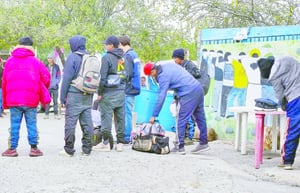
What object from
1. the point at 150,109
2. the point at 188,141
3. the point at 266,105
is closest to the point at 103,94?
the point at 266,105

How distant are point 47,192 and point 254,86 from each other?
5.97 metres

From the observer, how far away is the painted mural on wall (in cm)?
1143

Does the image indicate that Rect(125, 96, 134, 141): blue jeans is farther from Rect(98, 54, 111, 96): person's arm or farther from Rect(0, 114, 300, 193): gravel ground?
Rect(98, 54, 111, 96): person's arm

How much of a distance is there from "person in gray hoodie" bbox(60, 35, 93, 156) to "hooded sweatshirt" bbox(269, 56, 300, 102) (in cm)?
277

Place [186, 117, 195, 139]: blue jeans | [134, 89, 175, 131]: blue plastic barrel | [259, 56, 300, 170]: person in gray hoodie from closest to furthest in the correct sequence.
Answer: [259, 56, 300, 170]: person in gray hoodie → [186, 117, 195, 139]: blue jeans → [134, 89, 175, 131]: blue plastic barrel

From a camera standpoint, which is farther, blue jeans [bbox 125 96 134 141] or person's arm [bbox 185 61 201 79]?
person's arm [bbox 185 61 201 79]

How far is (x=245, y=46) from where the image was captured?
1198 centimetres

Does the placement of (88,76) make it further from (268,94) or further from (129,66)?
(268,94)

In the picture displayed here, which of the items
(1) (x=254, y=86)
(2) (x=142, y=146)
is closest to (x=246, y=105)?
(1) (x=254, y=86)

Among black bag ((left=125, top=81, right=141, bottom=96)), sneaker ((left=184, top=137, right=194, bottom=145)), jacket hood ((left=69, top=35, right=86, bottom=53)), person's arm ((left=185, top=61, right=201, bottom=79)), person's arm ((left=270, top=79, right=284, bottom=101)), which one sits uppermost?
jacket hood ((left=69, top=35, right=86, bottom=53))

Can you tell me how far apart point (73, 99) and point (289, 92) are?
123 inches

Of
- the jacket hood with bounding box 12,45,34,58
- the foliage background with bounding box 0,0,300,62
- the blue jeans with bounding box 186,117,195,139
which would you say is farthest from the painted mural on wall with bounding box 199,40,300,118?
the foliage background with bounding box 0,0,300,62

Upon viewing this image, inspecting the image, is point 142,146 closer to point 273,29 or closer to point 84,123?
point 84,123

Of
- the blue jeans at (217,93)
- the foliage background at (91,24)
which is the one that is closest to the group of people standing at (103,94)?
the blue jeans at (217,93)
